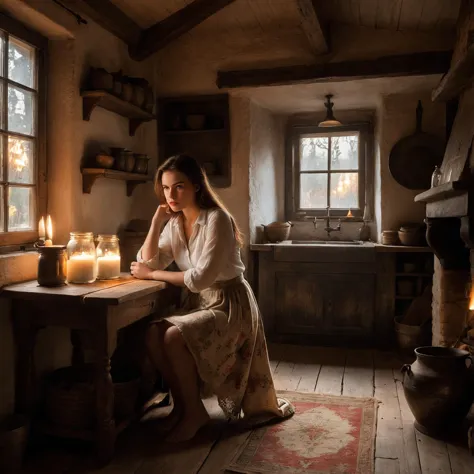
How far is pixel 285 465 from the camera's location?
2.22 metres

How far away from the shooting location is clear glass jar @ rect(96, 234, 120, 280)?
2.68m

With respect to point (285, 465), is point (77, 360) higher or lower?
higher

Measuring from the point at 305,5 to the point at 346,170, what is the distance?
1.99m

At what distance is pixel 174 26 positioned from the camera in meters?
3.76

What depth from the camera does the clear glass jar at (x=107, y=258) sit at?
268cm

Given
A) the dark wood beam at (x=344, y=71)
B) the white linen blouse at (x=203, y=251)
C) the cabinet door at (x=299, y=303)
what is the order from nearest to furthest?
the white linen blouse at (x=203, y=251)
the dark wood beam at (x=344, y=71)
the cabinet door at (x=299, y=303)

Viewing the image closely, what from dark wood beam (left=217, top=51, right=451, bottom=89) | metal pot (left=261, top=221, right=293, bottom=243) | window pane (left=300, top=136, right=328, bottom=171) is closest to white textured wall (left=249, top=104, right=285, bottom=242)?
metal pot (left=261, top=221, right=293, bottom=243)

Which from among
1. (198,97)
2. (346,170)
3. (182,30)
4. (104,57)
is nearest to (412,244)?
(346,170)

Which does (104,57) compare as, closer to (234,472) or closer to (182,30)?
(182,30)

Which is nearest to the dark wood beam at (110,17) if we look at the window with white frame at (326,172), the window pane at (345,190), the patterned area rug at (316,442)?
the window with white frame at (326,172)

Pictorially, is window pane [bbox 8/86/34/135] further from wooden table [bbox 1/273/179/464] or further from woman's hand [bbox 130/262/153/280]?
woman's hand [bbox 130/262/153/280]

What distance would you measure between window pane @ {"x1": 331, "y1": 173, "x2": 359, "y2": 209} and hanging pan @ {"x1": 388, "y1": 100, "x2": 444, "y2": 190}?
656 mm

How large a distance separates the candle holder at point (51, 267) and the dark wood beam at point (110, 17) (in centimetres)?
153

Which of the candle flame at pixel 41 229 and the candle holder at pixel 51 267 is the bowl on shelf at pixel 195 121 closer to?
the candle flame at pixel 41 229
